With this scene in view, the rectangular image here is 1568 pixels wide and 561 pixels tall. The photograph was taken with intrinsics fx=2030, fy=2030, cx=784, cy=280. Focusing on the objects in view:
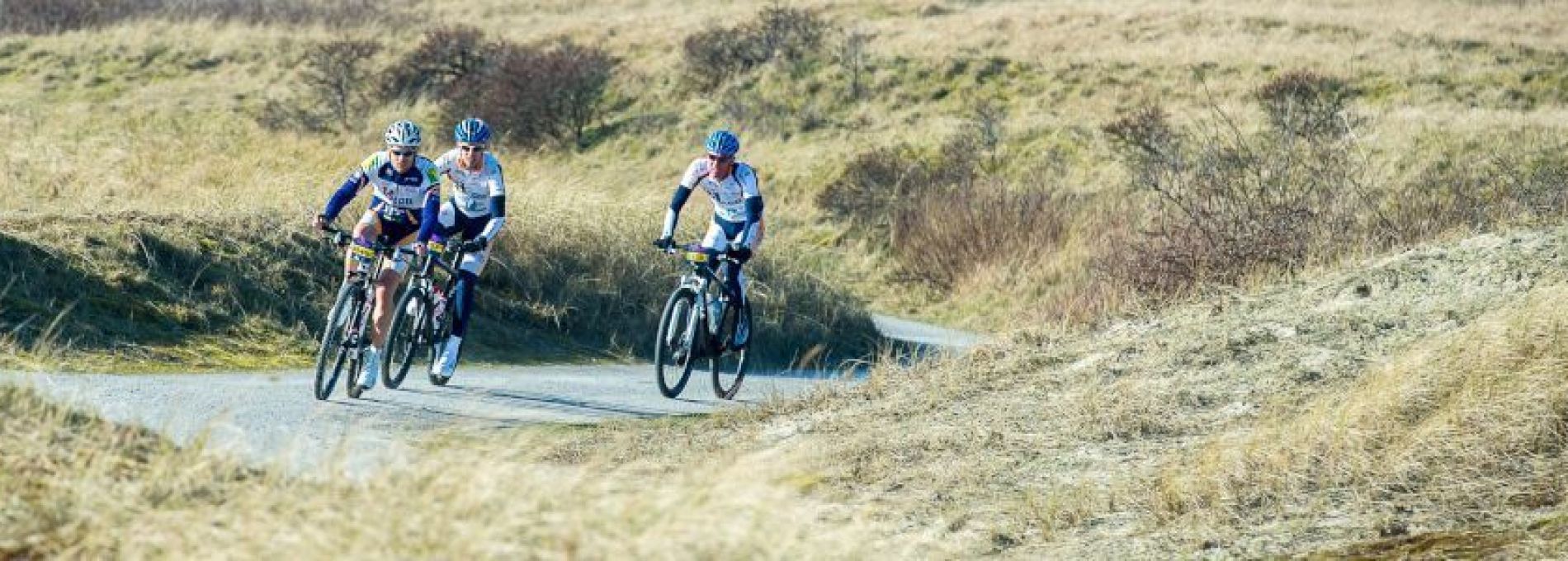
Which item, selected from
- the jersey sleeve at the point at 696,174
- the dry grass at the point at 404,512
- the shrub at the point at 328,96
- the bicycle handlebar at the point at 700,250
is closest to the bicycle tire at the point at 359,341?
the bicycle handlebar at the point at 700,250

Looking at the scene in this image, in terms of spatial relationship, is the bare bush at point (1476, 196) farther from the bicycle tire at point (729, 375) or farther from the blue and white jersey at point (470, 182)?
the blue and white jersey at point (470, 182)

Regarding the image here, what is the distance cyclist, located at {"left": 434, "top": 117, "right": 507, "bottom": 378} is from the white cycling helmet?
2.07 feet

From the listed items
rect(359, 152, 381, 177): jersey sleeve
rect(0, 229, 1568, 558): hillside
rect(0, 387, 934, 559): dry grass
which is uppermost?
rect(359, 152, 381, 177): jersey sleeve

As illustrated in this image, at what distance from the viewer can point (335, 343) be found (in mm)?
12953

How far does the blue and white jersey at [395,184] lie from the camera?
43.2ft

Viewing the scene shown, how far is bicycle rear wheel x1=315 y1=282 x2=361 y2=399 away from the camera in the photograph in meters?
12.8

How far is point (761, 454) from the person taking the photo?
6.12 meters

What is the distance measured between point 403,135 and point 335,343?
55.1 inches

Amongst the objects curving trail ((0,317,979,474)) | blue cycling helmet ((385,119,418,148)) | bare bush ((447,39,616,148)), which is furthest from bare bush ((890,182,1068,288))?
blue cycling helmet ((385,119,418,148))

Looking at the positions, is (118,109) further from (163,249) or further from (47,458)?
(47,458)

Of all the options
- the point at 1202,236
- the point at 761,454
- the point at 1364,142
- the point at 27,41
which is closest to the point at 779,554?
the point at 761,454

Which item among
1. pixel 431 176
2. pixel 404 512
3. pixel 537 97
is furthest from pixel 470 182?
pixel 537 97

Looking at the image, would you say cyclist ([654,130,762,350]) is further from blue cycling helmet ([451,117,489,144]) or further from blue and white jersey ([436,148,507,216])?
blue cycling helmet ([451,117,489,144])

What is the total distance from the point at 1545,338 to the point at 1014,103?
3025 cm
